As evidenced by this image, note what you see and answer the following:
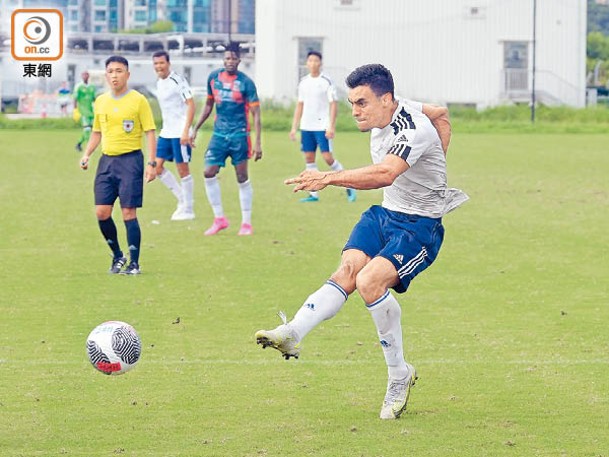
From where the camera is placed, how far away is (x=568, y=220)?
18.9 m

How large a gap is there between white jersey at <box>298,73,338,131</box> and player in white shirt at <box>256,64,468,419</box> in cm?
1279

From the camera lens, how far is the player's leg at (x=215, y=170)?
16.7 metres

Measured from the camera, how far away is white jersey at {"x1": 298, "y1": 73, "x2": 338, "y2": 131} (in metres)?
21.0

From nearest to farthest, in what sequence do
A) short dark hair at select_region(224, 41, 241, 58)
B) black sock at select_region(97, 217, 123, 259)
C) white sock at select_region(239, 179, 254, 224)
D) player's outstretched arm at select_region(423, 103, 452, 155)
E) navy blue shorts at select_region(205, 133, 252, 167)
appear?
player's outstretched arm at select_region(423, 103, 452, 155), black sock at select_region(97, 217, 123, 259), short dark hair at select_region(224, 41, 241, 58), navy blue shorts at select_region(205, 133, 252, 167), white sock at select_region(239, 179, 254, 224)

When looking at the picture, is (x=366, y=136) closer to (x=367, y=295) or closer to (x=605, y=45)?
(x=367, y=295)

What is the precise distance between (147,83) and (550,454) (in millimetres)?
84754

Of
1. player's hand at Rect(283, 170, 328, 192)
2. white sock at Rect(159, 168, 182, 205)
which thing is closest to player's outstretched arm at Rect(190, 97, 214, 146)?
white sock at Rect(159, 168, 182, 205)

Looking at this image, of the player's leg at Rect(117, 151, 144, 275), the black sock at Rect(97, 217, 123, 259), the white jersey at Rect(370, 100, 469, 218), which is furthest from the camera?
the black sock at Rect(97, 217, 123, 259)

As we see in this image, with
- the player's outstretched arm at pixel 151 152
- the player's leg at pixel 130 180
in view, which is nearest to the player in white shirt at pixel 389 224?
the player's leg at pixel 130 180

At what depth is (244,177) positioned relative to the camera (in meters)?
17.0

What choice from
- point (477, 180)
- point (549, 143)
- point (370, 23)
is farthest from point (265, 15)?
point (477, 180)

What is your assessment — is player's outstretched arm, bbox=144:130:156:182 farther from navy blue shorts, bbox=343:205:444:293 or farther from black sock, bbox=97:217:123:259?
navy blue shorts, bbox=343:205:444:293

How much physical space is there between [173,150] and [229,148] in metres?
2.27

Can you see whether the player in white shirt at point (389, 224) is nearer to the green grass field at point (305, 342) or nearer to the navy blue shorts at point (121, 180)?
the green grass field at point (305, 342)
